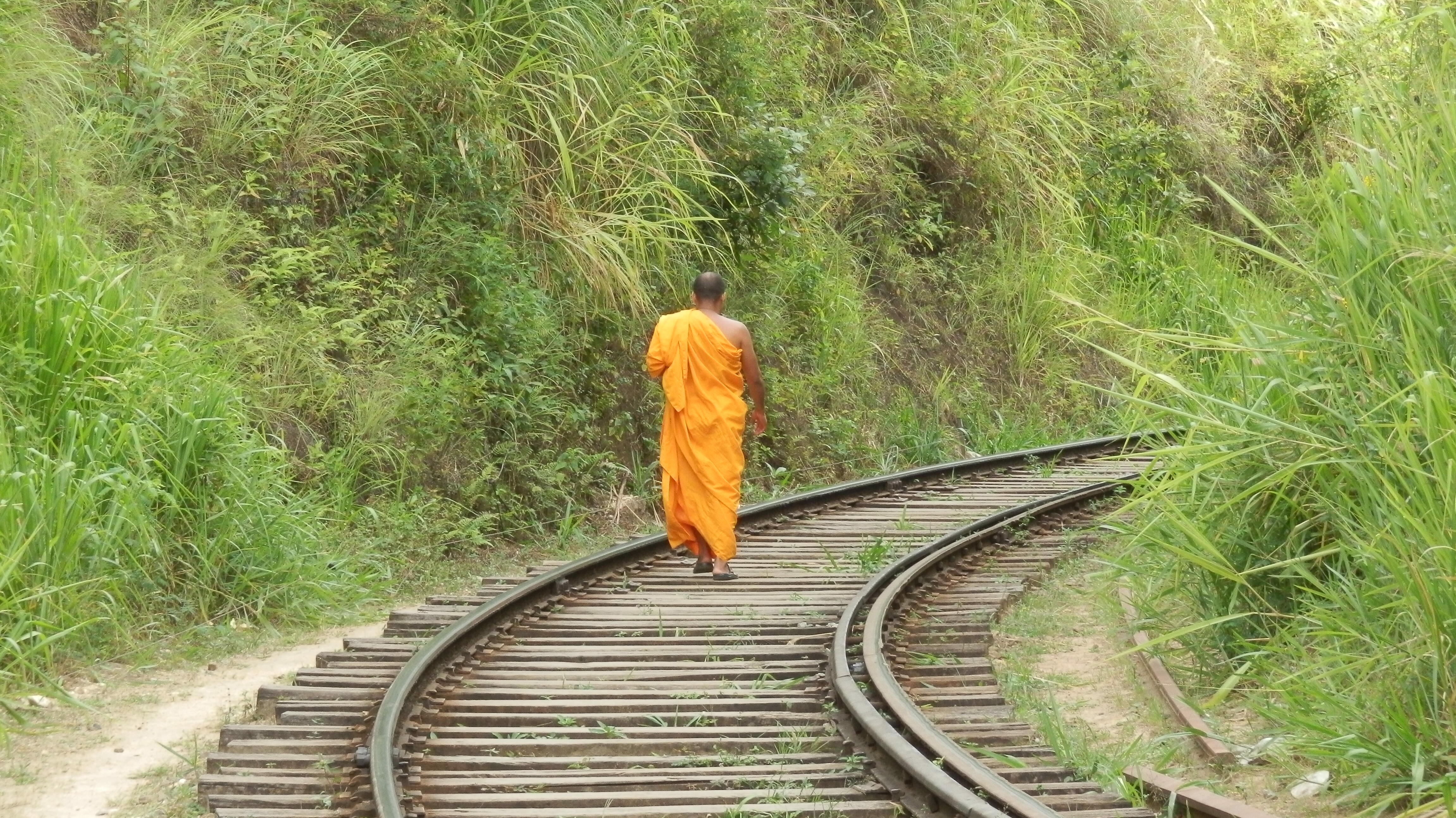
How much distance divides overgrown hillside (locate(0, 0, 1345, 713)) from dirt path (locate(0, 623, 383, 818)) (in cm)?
52

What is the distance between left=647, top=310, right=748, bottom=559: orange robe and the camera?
8.71m

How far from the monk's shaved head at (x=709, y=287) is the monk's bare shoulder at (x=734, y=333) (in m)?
0.11

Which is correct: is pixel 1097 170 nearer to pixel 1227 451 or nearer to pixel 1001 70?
pixel 1001 70

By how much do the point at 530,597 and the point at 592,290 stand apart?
172 inches

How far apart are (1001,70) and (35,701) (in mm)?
14609

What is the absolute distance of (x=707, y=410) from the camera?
872 cm

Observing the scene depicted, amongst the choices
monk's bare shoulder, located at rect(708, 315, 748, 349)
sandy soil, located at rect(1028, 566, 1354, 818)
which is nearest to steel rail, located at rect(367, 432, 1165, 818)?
sandy soil, located at rect(1028, 566, 1354, 818)

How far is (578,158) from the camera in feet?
40.6

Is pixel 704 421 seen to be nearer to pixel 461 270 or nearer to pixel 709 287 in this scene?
pixel 709 287

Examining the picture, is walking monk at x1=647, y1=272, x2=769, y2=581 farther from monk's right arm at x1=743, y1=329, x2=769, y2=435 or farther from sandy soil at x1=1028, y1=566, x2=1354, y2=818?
sandy soil at x1=1028, y1=566, x2=1354, y2=818

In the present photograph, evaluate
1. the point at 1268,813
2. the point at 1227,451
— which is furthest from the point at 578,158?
the point at 1268,813

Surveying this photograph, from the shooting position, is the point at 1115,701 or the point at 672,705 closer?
the point at 672,705

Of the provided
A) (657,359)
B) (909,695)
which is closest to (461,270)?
(657,359)

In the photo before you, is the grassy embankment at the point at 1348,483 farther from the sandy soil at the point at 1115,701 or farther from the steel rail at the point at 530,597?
the steel rail at the point at 530,597
